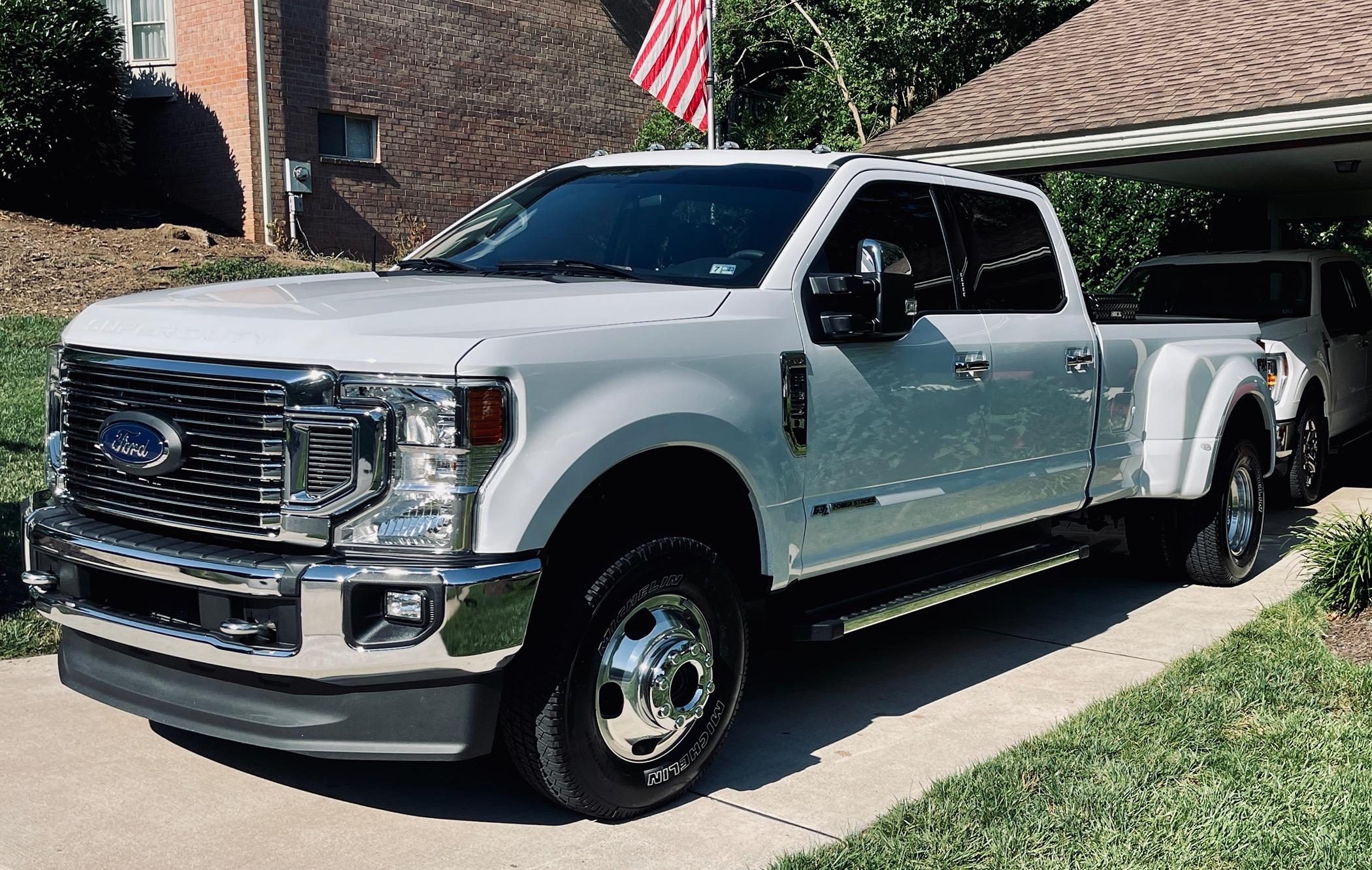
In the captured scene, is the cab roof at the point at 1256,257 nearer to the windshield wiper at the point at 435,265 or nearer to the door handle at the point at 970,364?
the door handle at the point at 970,364

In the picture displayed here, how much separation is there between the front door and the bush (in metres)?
13.6

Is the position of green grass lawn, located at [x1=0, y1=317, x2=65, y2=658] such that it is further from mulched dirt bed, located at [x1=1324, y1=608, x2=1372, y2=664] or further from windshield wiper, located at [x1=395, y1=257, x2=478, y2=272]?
mulched dirt bed, located at [x1=1324, y1=608, x2=1372, y2=664]

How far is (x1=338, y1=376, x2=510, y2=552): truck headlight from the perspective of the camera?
11.9 ft

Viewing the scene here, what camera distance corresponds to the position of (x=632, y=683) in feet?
13.6

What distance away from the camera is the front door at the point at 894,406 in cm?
481

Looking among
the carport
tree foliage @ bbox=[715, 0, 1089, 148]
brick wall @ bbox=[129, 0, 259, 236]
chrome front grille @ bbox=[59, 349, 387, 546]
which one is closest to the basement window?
brick wall @ bbox=[129, 0, 259, 236]

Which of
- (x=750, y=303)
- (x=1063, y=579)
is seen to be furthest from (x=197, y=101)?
(x=750, y=303)

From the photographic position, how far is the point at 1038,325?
6035mm

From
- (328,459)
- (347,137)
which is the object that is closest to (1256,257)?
(328,459)

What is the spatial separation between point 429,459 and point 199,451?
0.73 m

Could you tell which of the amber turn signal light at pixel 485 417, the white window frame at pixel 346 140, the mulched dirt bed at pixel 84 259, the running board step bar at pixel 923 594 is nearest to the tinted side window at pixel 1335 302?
the running board step bar at pixel 923 594

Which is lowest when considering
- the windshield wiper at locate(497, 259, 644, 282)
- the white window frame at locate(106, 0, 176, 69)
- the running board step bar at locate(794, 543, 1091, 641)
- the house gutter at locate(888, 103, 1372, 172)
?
the running board step bar at locate(794, 543, 1091, 641)

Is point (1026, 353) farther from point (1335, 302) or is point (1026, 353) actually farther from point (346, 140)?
point (346, 140)

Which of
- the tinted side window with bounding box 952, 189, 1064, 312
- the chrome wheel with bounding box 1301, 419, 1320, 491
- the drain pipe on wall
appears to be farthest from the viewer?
the drain pipe on wall
